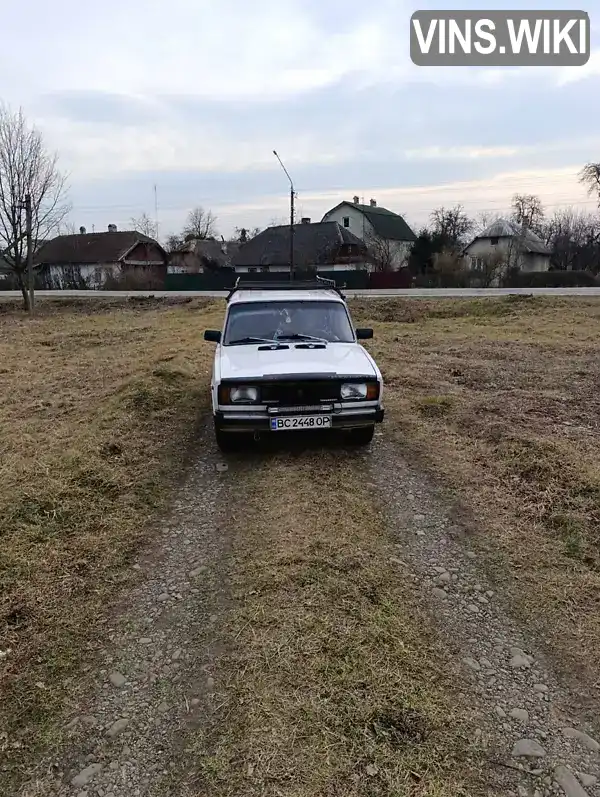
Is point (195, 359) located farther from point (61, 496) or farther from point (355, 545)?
point (355, 545)

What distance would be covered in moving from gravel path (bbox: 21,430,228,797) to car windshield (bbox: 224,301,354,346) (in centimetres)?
272

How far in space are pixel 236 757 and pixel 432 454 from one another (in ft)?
12.8

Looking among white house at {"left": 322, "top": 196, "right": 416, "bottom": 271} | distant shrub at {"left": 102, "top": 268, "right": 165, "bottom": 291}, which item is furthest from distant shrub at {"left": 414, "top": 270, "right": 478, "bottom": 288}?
distant shrub at {"left": 102, "top": 268, "right": 165, "bottom": 291}

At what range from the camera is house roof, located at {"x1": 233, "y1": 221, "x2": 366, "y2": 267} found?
46469 mm

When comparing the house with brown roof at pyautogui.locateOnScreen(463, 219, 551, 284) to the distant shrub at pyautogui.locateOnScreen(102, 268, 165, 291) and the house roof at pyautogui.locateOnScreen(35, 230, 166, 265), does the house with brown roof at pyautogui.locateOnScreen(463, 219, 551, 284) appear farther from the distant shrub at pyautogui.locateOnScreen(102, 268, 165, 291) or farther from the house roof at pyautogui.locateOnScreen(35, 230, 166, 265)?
the house roof at pyautogui.locateOnScreen(35, 230, 166, 265)

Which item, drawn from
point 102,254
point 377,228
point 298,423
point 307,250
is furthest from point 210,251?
point 298,423

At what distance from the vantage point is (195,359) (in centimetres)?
1057

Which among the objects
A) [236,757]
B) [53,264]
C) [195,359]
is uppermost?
[53,264]

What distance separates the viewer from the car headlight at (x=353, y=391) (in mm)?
5211

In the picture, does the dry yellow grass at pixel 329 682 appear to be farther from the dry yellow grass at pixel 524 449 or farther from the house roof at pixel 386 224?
the house roof at pixel 386 224

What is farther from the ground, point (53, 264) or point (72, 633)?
point (53, 264)

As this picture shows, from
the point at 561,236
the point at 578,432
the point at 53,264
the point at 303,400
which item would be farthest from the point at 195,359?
the point at 561,236

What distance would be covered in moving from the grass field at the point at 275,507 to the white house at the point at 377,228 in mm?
42723

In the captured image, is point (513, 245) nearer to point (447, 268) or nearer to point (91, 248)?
point (447, 268)
